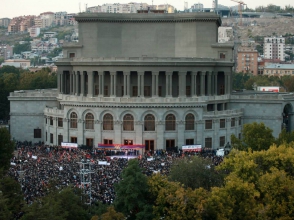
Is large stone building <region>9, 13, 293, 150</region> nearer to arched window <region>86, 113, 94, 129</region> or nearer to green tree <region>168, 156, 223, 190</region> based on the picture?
arched window <region>86, 113, 94, 129</region>

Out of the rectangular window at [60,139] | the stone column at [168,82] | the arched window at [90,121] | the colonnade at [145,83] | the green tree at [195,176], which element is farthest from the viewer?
the rectangular window at [60,139]

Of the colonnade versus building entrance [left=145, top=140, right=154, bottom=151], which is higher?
the colonnade

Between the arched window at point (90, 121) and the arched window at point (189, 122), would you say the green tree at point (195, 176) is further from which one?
the arched window at point (90, 121)

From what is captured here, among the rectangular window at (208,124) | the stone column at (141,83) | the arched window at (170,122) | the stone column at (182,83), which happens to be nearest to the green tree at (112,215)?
the arched window at (170,122)

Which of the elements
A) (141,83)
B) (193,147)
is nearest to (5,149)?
(193,147)

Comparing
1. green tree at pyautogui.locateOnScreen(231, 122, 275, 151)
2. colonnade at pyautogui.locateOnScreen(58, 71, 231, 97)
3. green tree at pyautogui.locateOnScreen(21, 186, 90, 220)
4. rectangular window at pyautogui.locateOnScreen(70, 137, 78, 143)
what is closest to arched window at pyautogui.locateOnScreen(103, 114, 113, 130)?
colonnade at pyautogui.locateOnScreen(58, 71, 231, 97)

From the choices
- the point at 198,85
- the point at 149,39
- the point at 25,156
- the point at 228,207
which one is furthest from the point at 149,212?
the point at 149,39
